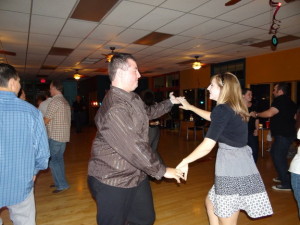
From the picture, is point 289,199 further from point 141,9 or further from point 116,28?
point 116,28

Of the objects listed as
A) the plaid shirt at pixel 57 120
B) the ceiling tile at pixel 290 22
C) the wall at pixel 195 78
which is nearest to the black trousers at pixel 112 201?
the plaid shirt at pixel 57 120

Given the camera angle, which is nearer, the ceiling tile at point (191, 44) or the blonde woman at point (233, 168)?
the blonde woman at point (233, 168)

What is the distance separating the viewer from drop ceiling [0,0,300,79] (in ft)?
13.0

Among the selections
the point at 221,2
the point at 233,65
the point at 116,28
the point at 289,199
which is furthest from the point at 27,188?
the point at 233,65

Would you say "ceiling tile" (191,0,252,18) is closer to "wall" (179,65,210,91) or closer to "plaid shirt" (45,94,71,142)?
"plaid shirt" (45,94,71,142)

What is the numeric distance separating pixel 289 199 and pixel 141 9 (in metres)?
3.92

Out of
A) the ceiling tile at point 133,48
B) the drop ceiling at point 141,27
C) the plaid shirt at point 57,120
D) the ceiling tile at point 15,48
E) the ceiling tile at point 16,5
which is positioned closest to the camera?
the plaid shirt at point 57,120

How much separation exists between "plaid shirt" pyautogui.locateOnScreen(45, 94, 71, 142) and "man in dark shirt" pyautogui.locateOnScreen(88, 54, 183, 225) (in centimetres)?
198

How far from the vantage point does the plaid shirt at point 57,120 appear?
10.8 ft

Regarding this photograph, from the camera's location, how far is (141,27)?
5.11 meters

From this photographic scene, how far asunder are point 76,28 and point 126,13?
149 cm

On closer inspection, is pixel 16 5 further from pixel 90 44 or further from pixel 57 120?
pixel 90 44

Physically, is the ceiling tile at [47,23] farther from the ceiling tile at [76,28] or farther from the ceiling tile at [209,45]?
the ceiling tile at [209,45]

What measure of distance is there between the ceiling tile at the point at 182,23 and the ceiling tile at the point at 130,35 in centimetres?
48
